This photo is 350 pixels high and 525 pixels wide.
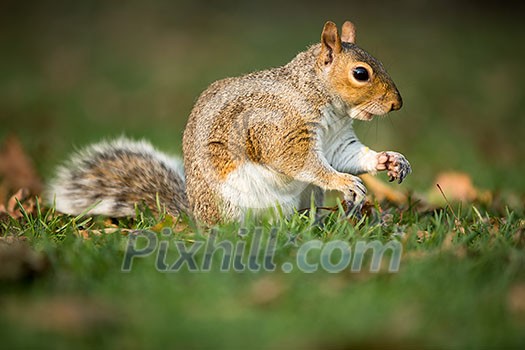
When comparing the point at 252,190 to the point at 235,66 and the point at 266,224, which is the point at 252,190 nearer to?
the point at 266,224

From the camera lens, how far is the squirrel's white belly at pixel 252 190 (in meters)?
3.06

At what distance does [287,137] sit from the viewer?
3.03 m

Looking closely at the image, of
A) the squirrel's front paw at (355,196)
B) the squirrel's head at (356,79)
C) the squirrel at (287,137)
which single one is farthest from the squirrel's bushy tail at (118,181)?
the squirrel's head at (356,79)

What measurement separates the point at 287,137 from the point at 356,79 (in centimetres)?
36

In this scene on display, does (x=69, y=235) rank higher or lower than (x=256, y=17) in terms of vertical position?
lower

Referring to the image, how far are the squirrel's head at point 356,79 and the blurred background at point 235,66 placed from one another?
1.49 m

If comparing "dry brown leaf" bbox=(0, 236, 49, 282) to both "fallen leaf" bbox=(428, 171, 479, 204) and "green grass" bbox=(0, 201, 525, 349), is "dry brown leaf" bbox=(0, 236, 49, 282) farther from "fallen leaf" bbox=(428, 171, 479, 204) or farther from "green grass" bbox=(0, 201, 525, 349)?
"fallen leaf" bbox=(428, 171, 479, 204)

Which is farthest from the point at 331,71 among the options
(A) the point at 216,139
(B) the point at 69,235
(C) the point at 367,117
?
(B) the point at 69,235

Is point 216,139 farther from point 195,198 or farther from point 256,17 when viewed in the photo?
point 256,17

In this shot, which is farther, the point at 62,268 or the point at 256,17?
the point at 256,17

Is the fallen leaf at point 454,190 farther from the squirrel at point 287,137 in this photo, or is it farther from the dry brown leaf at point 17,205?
the dry brown leaf at point 17,205

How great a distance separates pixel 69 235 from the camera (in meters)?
2.87

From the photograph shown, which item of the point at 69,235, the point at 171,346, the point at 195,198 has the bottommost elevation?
the point at 171,346

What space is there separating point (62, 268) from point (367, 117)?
1389 mm
